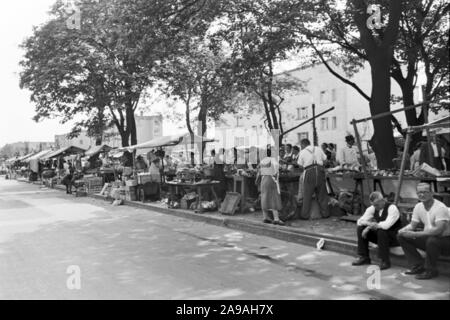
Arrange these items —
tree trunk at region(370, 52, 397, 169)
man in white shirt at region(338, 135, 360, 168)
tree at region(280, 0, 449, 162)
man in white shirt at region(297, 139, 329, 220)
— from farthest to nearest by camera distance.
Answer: tree at region(280, 0, 449, 162), man in white shirt at region(338, 135, 360, 168), tree trunk at region(370, 52, 397, 169), man in white shirt at region(297, 139, 329, 220)

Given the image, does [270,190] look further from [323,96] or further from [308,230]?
[323,96]

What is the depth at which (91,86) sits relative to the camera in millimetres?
29953

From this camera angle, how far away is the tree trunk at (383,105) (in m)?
12.8

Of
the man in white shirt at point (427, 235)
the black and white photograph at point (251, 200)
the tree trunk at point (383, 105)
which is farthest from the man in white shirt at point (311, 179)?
the man in white shirt at point (427, 235)

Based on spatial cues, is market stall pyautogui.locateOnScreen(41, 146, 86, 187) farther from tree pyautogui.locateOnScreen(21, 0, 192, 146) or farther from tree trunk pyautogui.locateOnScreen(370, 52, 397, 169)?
tree trunk pyautogui.locateOnScreen(370, 52, 397, 169)

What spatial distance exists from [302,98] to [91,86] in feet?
93.8

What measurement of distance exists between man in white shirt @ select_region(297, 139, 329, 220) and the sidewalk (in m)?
0.37

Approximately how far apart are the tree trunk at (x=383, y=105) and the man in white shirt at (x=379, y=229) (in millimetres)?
5459

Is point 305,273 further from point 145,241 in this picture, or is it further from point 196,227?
point 196,227

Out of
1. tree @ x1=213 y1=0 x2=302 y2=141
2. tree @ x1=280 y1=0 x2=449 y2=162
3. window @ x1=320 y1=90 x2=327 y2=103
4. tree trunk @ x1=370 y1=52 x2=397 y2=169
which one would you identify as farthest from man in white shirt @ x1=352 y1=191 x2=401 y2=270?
window @ x1=320 y1=90 x2=327 y2=103

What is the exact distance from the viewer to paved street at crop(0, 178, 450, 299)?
617 centimetres

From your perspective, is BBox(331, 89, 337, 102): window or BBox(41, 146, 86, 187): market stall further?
BBox(331, 89, 337, 102): window

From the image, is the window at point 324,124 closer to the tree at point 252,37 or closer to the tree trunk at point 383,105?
the tree at point 252,37

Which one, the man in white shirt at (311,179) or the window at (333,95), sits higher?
the window at (333,95)
